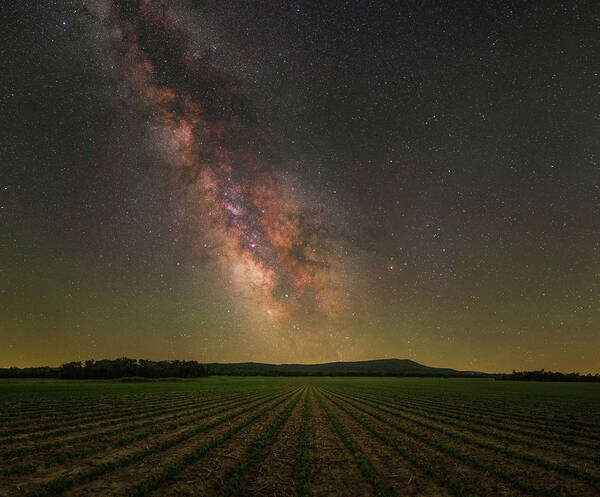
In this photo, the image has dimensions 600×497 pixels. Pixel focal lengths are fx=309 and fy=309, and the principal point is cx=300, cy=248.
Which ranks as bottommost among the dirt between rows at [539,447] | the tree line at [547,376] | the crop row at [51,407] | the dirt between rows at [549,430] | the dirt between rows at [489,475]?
the tree line at [547,376]

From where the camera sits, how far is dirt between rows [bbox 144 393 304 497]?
8383 millimetres

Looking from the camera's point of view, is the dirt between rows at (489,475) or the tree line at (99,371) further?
the tree line at (99,371)

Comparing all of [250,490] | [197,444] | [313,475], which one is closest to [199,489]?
[250,490]

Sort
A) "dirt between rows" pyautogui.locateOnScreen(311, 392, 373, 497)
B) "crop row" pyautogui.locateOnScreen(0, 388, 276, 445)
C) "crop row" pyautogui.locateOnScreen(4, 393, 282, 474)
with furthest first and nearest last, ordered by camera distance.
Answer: "crop row" pyautogui.locateOnScreen(0, 388, 276, 445) < "crop row" pyautogui.locateOnScreen(4, 393, 282, 474) < "dirt between rows" pyautogui.locateOnScreen(311, 392, 373, 497)

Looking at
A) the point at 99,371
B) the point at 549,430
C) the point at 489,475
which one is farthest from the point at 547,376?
the point at 99,371

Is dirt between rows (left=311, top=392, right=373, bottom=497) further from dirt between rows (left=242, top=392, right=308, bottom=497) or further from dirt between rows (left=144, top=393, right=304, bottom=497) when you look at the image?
dirt between rows (left=144, top=393, right=304, bottom=497)

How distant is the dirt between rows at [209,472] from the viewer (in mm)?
8383

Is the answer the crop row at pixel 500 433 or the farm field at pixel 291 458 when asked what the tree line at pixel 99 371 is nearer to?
the farm field at pixel 291 458

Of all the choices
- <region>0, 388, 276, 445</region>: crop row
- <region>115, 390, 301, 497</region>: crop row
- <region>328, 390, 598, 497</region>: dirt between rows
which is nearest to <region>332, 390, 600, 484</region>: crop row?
<region>328, 390, 598, 497</region>: dirt between rows

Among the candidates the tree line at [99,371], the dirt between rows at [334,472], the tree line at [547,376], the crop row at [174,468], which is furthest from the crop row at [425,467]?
the tree line at [547,376]

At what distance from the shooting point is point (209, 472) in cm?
991

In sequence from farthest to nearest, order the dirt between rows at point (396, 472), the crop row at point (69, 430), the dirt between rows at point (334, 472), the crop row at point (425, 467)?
the crop row at point (69, 430)
the crop row at point (425, 467)
the dirt between rows at point (396, 472)
the dirt between rows at point (334, 472)

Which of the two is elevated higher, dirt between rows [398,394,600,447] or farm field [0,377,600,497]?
farm field [0,377,600,497]

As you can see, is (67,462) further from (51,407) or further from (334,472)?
(51,407)
